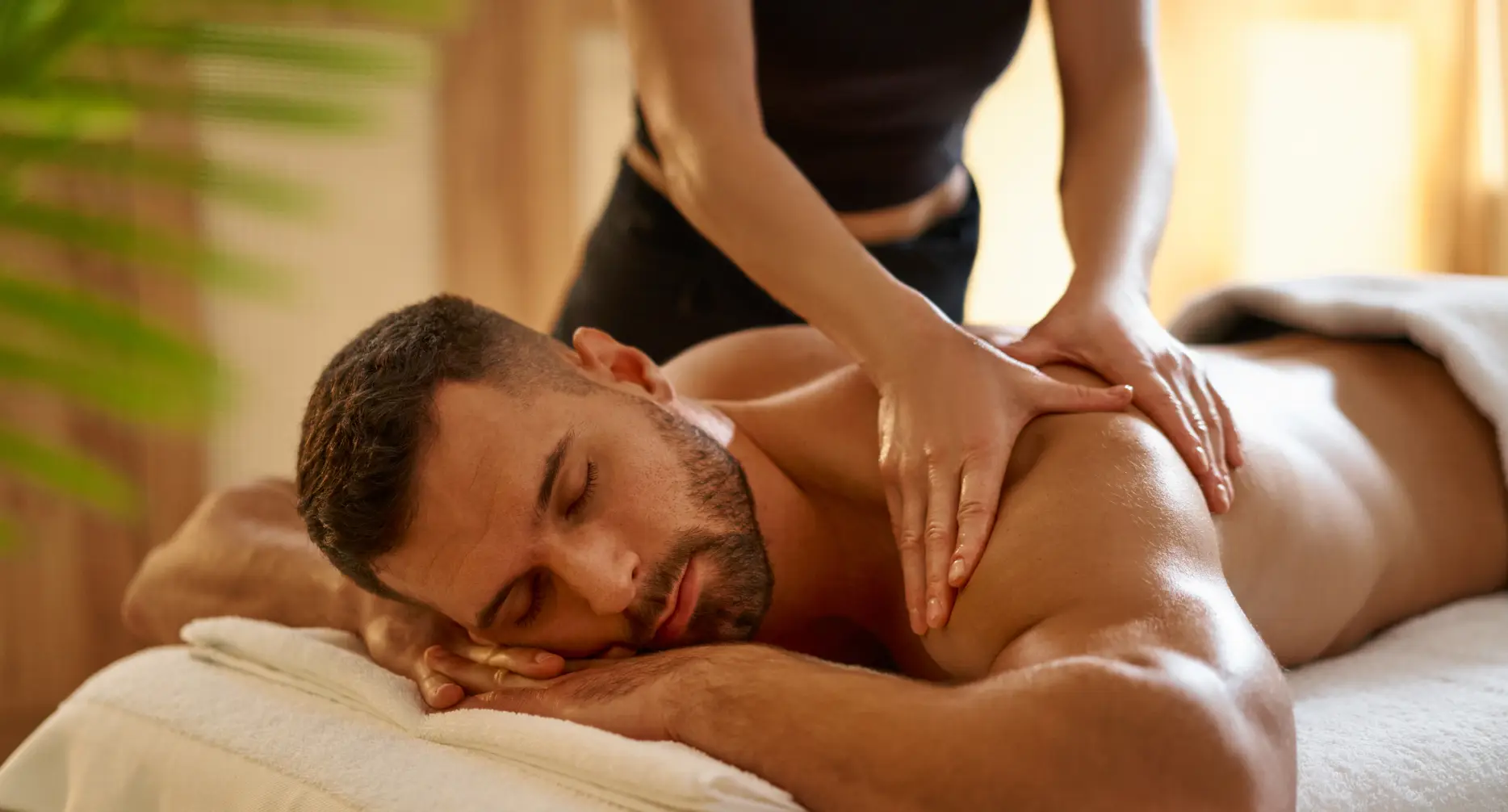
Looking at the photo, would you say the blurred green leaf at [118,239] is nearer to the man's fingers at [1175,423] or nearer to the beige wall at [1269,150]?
the man's fingers at [1175,423]

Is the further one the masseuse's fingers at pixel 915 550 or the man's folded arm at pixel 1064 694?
the masseuse's fingers at pixel 915 550

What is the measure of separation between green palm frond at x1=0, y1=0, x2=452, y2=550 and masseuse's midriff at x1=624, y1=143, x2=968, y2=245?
1.26 meters

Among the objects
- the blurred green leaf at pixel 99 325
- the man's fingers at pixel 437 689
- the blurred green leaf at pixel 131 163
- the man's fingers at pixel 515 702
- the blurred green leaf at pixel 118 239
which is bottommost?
the man's fingers at pixel 437 689

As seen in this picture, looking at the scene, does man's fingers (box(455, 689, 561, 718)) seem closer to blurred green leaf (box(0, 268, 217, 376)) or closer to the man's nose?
the man's nose

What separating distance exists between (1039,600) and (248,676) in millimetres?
752

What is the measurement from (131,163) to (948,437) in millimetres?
736

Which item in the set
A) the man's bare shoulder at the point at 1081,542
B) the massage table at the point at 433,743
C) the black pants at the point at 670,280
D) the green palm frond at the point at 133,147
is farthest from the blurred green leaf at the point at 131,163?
the black pants at the point at 670,280

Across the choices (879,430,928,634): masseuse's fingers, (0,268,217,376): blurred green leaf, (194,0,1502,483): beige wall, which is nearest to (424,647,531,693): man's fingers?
(879,430,928,634): masseuse's fingers

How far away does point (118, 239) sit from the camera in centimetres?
44

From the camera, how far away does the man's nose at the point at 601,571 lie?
1.05 metres

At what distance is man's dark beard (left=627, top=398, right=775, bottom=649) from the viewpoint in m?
1.09

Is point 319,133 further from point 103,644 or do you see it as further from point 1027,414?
point 103,644

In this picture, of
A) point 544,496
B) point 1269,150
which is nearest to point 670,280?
point 544,496

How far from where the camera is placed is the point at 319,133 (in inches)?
18.0
